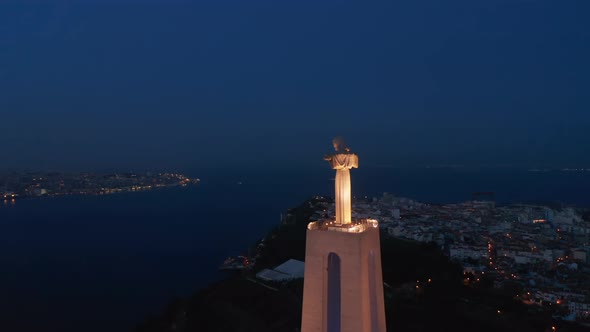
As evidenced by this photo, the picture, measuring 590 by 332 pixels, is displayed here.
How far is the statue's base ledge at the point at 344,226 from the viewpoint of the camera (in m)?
4.07

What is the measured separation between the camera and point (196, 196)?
6544cm

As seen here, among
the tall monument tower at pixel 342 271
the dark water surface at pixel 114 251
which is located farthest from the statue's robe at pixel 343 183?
the dark water surface at pixel 114 251

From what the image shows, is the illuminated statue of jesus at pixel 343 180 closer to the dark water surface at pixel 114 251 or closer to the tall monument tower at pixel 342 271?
the tall monument tower at pixel 342 271

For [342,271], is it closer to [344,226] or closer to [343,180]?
[344,226]

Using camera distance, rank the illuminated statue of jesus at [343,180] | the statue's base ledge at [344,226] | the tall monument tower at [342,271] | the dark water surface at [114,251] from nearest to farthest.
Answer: the tall monument tower at [342,271] < the statue's base ledge at [344,226] < the illuminated statue of jesus at [343,180] < the dark water surface at [114,251]

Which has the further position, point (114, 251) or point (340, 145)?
point (114, 251)

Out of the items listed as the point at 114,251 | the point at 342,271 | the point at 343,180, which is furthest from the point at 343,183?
the point at 114,251

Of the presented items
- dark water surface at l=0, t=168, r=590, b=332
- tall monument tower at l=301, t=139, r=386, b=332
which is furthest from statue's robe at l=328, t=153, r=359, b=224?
dark water surface at l=0, t=168, r=590, b=332

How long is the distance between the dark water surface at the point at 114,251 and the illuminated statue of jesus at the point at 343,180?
1514 centimetres

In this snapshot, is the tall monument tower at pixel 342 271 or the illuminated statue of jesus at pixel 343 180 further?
the illuminated statue of jesus at pixel 343 180

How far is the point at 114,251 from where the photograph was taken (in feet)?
97.3

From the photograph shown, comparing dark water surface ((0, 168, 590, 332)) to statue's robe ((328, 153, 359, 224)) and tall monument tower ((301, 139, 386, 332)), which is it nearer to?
tall monument tower ((301, 139, 386, 332))

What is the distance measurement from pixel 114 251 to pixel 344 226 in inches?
1158


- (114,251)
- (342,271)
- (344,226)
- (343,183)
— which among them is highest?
(343,183)
